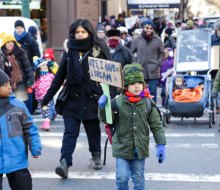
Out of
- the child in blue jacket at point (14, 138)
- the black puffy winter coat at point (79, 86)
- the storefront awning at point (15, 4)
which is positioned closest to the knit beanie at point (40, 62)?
the black puffy winter coat at point (79, 86)

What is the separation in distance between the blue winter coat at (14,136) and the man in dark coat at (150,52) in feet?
23.2

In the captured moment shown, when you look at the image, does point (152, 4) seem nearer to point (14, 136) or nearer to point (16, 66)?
point (16, 66)

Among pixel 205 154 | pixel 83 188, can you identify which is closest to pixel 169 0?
pixel 205 154

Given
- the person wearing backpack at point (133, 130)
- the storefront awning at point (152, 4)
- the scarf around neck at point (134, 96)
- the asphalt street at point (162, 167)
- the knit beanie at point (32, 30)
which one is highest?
the storefront awning at point (152, 4)

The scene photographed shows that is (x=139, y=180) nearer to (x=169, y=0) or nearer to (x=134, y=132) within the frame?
(x=134, y=132)

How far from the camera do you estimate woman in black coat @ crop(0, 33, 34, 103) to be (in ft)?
31.3

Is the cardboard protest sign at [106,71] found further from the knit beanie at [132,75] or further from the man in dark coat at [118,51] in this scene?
the man in dark coat at [118,51]

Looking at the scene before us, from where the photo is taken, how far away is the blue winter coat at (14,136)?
5.69 meters

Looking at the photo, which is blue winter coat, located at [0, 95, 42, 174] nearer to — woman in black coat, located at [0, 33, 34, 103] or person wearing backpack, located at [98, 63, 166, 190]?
person wearing backpack, located at [98, 63, 166, 190]

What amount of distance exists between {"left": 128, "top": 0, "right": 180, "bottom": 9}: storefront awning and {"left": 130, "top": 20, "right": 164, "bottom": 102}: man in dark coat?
924 centimetres

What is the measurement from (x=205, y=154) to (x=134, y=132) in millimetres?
3226

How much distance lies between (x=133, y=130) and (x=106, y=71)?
2.30ft

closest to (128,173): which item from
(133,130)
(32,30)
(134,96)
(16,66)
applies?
(133,130)

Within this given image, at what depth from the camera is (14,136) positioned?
5723mm
